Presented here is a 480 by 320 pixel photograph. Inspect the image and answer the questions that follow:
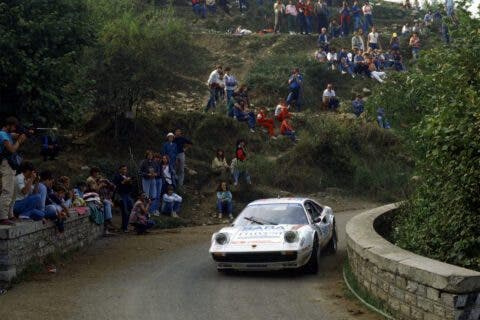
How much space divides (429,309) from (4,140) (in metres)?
7.85

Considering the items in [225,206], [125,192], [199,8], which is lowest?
[225,206]

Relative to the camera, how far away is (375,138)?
97.8 ft

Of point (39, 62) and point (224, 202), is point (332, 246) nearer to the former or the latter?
point (224, 202)

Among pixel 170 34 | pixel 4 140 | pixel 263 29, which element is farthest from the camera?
pixel 263 29

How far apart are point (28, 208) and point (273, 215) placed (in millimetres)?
4795

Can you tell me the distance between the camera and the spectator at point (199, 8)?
3966 cm

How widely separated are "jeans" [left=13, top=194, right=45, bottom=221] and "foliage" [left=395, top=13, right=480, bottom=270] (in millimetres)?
6810

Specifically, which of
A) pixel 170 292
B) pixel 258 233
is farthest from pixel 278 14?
pixel 170 292

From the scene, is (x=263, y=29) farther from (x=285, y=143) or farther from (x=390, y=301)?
(x=390, y=301)

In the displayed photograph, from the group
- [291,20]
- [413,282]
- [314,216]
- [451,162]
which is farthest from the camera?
[291,20]

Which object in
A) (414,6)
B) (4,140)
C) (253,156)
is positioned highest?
(414,6)

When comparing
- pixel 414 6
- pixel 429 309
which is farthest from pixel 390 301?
pixel 414 6

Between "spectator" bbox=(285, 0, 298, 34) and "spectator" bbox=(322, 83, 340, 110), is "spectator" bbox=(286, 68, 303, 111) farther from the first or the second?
"spectator" bbox=(285, 0, 298, 34)

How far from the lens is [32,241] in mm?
12695
